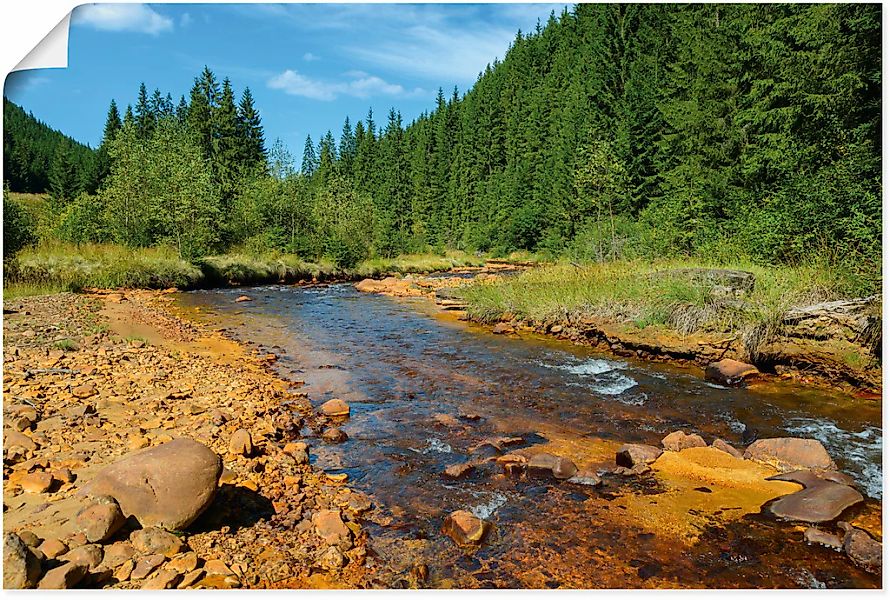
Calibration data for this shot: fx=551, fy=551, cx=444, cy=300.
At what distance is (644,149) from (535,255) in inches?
595

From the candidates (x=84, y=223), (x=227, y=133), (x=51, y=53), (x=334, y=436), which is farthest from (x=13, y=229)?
(x=227, y=133)

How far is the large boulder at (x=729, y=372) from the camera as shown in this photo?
8.48m

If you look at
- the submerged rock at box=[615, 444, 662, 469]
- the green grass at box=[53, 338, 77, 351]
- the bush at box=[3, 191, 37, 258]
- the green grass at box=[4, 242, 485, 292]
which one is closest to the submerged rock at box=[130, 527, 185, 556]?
the submerged rock at box=[615, 444, 662, 469]

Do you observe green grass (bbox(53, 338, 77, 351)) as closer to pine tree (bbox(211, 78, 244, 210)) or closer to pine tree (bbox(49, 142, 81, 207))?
pine tree (bbox(211, 78, 244, 210))

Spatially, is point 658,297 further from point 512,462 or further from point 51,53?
point 51,53

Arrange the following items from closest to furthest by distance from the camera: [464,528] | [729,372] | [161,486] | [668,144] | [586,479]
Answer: [161,486] < [464,528] < [586,479] < [729,372] < [668,144]

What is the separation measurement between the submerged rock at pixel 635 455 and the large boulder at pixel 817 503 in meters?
1.14

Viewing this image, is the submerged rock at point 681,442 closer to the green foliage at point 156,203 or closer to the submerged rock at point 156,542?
the submerged rock at point 156,542

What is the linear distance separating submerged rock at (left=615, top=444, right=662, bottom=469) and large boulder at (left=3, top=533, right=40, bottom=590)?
4469 millimetres

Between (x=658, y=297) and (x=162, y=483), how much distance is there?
10.3 meters

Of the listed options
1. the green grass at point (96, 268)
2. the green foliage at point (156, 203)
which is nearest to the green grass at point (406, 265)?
the green foliage at point (156, 203)

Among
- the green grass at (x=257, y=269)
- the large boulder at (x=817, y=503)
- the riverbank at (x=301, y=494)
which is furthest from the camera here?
the green grass at (x=257, y=269)

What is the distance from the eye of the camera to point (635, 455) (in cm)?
529

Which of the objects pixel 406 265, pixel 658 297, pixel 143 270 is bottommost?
pixel 143 270
